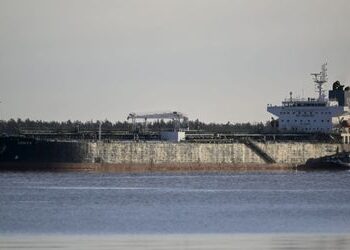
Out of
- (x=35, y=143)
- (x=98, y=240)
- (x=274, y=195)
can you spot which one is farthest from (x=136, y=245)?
(x=35, y=143)

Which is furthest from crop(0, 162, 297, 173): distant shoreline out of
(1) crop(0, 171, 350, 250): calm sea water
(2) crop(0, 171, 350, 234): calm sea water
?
(1) crop(0, 171, 350, 250): calm sea water

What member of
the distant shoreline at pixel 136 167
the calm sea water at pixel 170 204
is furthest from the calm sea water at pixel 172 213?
the distant shoreline at pixel 136 167

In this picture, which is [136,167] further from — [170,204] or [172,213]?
[172,213]

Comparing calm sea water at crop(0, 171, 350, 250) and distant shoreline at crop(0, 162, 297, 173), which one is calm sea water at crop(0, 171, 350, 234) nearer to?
calm sea water at crop(0, 171, 350, 250)

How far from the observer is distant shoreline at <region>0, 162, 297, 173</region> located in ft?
252

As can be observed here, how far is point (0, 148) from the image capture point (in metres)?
76.6

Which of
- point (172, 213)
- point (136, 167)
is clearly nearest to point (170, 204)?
point (172, 213)

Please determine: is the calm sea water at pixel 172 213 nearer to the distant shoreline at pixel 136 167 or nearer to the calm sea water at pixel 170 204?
the calm sea water at pixel 170 204

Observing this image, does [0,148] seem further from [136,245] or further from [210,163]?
[136,245]

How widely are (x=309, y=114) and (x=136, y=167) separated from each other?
20473 millimetres

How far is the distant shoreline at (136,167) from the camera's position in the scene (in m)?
76.8

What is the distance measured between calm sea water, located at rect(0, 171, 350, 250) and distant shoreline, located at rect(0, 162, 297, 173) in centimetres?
418

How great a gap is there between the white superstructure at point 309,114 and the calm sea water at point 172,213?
22.3 metres

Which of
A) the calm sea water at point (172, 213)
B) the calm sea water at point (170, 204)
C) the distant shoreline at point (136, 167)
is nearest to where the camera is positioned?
the calm sea water at point (172, 213)
